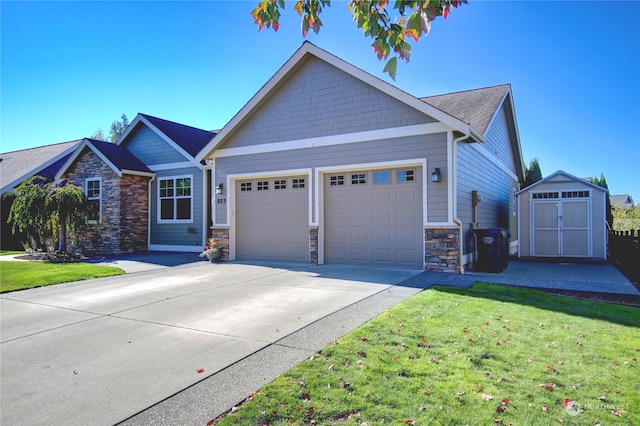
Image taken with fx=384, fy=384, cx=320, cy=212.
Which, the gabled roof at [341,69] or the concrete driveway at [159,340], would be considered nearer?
the concrete driveway at [159,340]

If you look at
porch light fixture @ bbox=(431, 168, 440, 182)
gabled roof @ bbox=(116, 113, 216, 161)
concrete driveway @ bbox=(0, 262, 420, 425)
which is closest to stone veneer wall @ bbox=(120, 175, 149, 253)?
gabled roof @ bbox=(116, 113, 216, 161)

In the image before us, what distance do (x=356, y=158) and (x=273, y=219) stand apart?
3320 mm

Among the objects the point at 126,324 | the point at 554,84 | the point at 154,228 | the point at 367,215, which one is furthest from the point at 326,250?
the point at 554,84

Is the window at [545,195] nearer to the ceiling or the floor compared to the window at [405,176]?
nearer to the floor

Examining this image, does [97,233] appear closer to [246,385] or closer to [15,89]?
[15,89]

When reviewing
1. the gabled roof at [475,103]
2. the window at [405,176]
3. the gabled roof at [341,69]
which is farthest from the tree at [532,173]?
the window at [405,176]

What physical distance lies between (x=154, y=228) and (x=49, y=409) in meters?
14.4

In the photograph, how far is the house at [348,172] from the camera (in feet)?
30.7

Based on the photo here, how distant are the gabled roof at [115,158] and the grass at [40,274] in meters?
4.87

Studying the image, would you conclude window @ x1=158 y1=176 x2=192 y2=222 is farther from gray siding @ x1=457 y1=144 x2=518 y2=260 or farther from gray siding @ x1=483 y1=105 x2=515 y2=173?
gray siding @ x1=483 y1=105 x2=515 y2=173

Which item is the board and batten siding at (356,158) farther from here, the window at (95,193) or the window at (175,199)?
the window at (95,193)

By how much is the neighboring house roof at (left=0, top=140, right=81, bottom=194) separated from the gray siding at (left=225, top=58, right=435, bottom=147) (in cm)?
1307

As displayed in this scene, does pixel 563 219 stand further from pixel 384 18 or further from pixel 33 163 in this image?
pixel 33 163

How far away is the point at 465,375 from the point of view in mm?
3359
